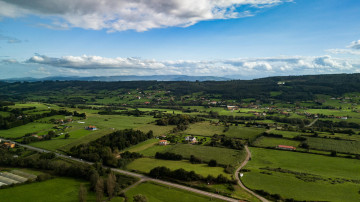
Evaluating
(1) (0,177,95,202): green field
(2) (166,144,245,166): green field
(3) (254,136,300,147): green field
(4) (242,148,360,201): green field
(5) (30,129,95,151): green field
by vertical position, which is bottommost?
(1) (0,177,95,202): green field

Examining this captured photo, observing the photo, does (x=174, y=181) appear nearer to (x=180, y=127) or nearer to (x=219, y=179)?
(x=219, y=179)

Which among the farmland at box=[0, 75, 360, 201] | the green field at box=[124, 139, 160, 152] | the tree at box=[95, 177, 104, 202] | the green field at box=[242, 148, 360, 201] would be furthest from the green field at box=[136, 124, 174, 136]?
the tree at box=[95, 177, 104, 202]

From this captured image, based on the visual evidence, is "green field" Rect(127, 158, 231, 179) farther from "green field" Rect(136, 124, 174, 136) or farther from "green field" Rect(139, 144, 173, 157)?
"green field" Rect(136, 124, 174, 136)

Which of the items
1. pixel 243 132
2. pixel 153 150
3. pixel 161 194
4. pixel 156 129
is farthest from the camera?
pixel 156 129

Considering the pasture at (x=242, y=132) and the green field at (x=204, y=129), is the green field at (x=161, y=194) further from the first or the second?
the pasture at (x=242, y=132)

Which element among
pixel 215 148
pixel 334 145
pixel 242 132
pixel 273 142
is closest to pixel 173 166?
pixel 215 148

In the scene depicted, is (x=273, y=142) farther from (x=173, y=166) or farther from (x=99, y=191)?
(x=99, y=191)

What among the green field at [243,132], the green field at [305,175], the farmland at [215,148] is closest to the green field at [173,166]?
the farmland at [215,148]
